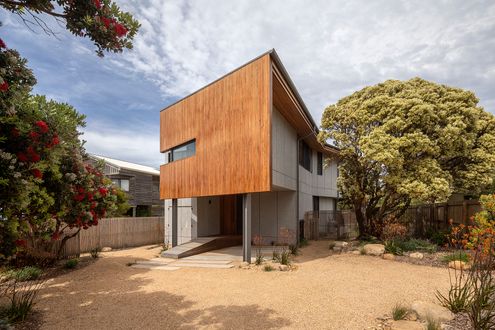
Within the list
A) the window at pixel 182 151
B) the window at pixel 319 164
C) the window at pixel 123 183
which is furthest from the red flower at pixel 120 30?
the window at pixel 123 183

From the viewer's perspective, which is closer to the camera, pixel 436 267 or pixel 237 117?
pixel 436 267

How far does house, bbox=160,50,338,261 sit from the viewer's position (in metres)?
10.2

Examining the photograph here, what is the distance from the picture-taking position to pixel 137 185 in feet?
87.8

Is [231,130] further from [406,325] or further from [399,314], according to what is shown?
[406,325]

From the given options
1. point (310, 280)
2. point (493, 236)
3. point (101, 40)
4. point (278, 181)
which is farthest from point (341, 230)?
point (101, 40)

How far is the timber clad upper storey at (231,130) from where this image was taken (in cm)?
1001

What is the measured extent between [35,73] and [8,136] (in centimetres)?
103

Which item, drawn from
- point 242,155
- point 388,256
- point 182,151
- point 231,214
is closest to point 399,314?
point 388,256

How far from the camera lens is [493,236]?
18.5 feet

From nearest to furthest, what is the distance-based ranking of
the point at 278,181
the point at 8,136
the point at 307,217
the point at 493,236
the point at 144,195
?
the point at 8,136 → the point at 493,236 → the point at 278,181 → the point at 307,217 → the point at 144,195

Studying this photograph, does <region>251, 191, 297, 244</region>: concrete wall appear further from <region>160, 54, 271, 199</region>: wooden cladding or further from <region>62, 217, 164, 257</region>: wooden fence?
<region>62, 217, 164, 257</region>: wooden fence

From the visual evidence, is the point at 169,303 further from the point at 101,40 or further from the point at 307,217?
the point at 307,217

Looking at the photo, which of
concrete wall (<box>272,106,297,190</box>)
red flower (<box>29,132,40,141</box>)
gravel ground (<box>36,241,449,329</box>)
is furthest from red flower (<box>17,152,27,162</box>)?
concrete wall (<box>272,106,297,190</box>)

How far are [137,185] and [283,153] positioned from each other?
60.0 ft
